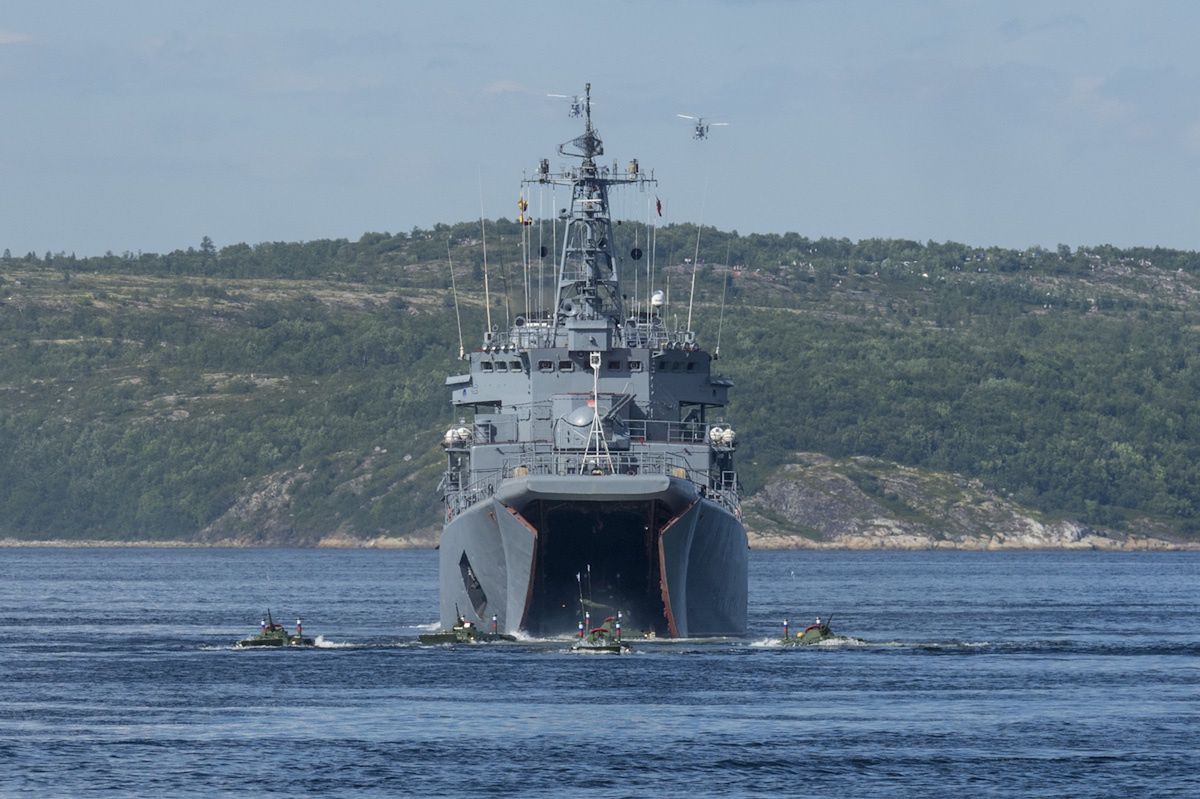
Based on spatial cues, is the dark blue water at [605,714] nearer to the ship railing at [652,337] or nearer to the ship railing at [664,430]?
the ship railing at [664,430]

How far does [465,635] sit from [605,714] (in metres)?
16.9

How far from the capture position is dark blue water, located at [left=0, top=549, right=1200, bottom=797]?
144 feet

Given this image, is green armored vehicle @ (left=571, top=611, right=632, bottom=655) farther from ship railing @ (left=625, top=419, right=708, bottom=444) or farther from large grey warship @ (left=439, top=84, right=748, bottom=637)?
ship railing @ (left=625, top=419, right=708, bottom=444)

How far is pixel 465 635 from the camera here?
225ft

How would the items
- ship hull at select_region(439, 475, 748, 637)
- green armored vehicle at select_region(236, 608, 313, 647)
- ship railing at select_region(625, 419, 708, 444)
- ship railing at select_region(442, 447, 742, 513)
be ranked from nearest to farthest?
ship hull at select_region(439, 475, 748, 637), ship railing at select_region(442, 447, 742, 513), ship railing at select_region(625, 419, 708, 444), green armored vehicle at select_region(236, 608, 313, 647)

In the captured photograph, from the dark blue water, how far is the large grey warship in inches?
76.3

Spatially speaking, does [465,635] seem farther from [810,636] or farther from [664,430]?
[810,636]

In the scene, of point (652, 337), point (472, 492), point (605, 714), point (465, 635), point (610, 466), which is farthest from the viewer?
point (652, 337)

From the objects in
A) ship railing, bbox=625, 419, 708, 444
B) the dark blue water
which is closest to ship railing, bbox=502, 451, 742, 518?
ship railing, bbox=625, 419, 708, 444

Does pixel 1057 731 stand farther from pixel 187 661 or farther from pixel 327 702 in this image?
pixel 187 661

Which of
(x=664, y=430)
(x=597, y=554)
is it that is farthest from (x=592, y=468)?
(x=664, y=430)

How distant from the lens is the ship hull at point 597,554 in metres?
62.0

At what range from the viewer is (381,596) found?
393ft

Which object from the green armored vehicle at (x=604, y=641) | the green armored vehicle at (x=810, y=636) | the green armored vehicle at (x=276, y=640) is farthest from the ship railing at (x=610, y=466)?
the green armored vehicle at (x=276, y=640)
